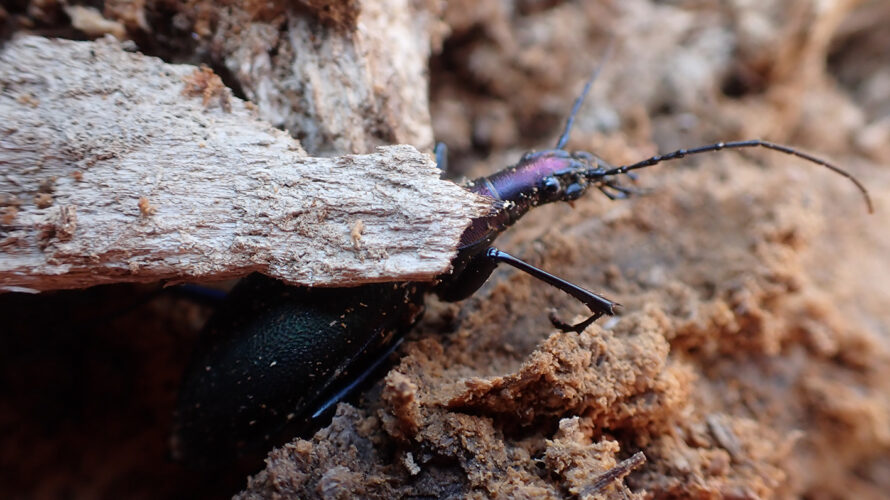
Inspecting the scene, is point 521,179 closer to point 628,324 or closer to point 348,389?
point 628,324

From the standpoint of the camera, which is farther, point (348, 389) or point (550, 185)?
point (550, 185)

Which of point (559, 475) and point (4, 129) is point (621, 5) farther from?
point (4, 129)

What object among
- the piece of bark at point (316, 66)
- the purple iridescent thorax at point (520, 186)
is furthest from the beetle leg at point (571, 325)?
the piece of bark at point (316, 66)

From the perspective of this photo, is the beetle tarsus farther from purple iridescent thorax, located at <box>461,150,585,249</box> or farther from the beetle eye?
the beetle eye

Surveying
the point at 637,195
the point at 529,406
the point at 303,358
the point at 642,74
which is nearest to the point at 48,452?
the point at 303,358

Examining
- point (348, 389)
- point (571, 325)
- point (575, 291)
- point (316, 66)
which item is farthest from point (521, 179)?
point (348, 389)

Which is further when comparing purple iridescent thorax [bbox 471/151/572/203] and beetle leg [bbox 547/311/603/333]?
purple iridescent thorax [bbox 471/151/572/203]

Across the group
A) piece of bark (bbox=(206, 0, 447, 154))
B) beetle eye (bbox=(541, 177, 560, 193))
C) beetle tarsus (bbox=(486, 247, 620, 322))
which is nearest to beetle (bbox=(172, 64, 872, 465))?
beetle tarsus (bbox=(486, 247, 620, 322))
